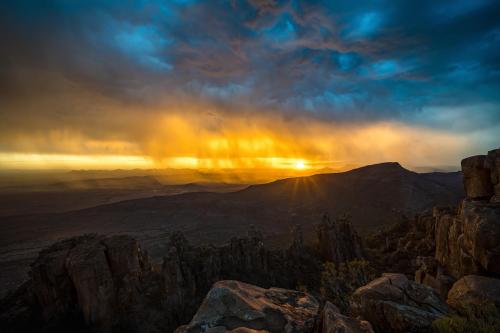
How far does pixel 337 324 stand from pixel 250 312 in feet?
7.50

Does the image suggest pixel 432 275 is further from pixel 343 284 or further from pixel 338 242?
pixel 338 242

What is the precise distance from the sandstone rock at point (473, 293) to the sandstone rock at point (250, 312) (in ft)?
21.6

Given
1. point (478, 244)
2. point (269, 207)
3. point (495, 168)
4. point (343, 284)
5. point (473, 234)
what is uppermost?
point (495, 168)

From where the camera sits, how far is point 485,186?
2447 cm

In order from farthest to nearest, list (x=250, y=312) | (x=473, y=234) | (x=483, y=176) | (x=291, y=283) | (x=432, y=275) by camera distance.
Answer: (x=291, y=283) → (x=483, y=176) → (x=432, y=275) → (x=473, y=234) → (x=250, y=312)

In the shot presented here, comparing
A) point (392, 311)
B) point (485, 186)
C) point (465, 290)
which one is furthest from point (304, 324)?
point (485, 186)

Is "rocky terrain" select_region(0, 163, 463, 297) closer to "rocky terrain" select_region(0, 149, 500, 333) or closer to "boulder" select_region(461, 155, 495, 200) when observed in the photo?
"rocky terrain" select_region(0, 149, 500, 333)

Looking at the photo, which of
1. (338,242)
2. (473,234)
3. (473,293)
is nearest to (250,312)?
(473,293)

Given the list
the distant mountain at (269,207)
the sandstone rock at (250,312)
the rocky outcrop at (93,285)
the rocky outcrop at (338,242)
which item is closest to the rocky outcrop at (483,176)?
the sandstone rock at (250,312)

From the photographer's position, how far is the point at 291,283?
1679 inches

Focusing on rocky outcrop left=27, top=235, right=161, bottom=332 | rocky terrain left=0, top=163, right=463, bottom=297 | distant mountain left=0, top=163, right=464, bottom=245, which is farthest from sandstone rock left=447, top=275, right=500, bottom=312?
distant mountain left=0, top=163, right=464, bottom=245

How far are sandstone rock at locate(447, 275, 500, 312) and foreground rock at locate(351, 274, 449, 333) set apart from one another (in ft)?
7.09

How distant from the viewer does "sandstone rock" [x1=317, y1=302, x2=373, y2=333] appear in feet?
21.3

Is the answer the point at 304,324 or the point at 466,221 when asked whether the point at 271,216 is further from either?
the point at 304,324
